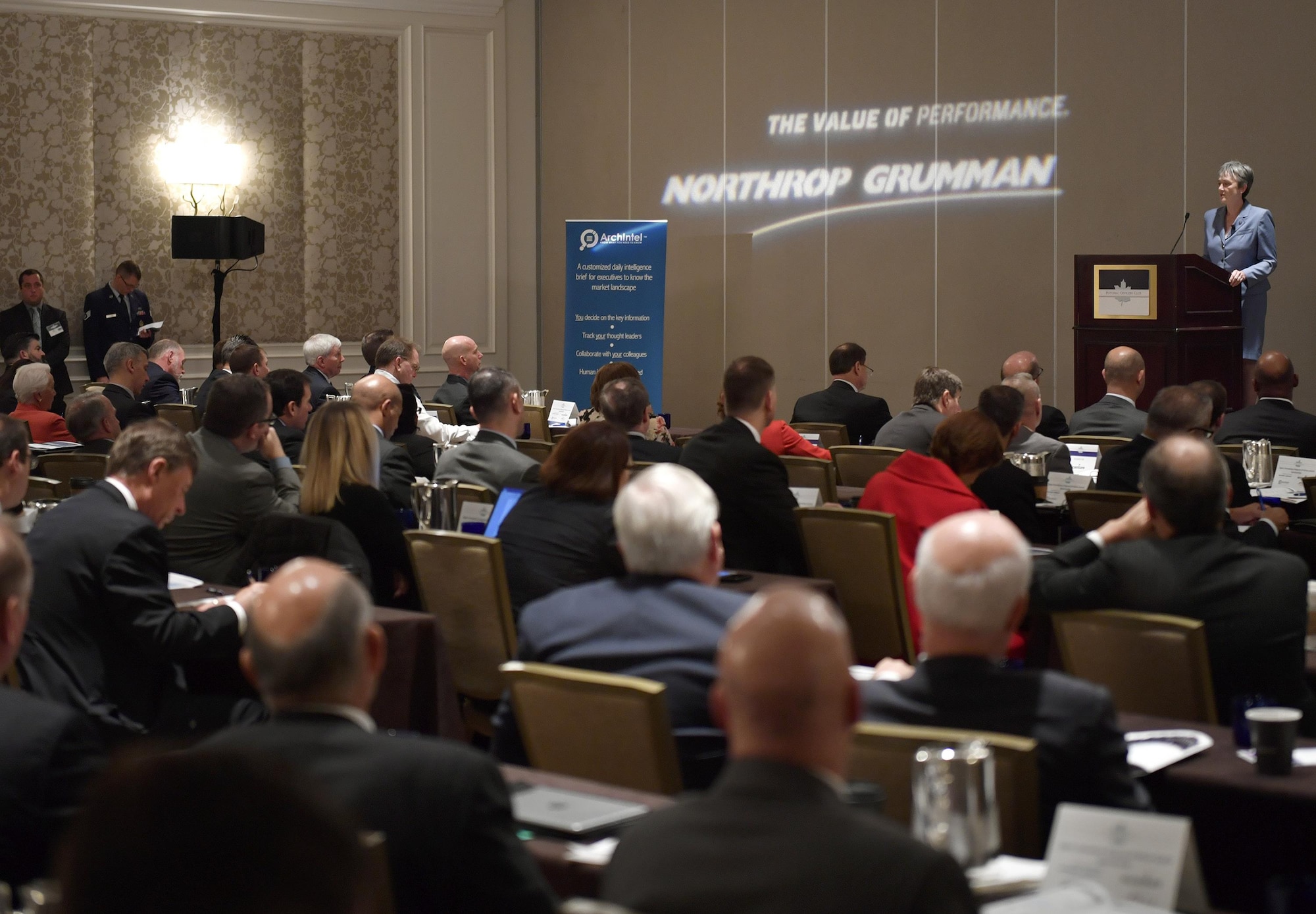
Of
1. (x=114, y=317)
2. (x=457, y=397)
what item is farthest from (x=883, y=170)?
(x=114, y=317)

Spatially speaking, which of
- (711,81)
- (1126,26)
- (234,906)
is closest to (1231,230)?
(1126,26)

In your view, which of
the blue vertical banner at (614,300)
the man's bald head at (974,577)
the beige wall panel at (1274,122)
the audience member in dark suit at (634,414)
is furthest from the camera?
the blue vertical banner at (614,300)

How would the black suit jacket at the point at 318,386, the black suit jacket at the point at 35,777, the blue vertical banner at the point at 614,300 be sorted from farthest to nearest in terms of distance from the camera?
the blue vertical banner at the point at 614,300, the black suit jacket at the point at 318,386, the black suit jacket at the point at 35,777

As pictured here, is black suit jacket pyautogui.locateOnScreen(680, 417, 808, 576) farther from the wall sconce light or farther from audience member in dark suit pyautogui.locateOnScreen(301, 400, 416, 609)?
the wall sconce light

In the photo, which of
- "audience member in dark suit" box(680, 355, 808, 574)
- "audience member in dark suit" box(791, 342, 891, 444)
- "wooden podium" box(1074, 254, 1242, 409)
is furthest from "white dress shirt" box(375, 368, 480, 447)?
"wooden podium" box(1074, 254, 1242, 409)

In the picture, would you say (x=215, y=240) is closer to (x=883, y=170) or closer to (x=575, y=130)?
(x=575, y=130)

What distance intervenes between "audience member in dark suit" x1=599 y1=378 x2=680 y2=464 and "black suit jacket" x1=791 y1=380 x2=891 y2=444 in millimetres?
2560

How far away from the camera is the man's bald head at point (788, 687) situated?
1.65 m

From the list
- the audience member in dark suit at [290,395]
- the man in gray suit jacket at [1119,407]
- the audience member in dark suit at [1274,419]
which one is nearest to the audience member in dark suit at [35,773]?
the audience member in dark suit at [290,395]

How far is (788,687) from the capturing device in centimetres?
167

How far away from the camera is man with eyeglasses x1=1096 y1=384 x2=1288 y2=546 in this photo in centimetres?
517

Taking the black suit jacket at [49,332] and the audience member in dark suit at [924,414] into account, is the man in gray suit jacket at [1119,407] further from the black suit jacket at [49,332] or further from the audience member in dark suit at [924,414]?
the black suit jacket at [49,332]

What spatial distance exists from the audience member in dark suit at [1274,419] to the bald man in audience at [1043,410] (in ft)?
4.89

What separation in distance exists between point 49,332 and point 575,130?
500 cm
